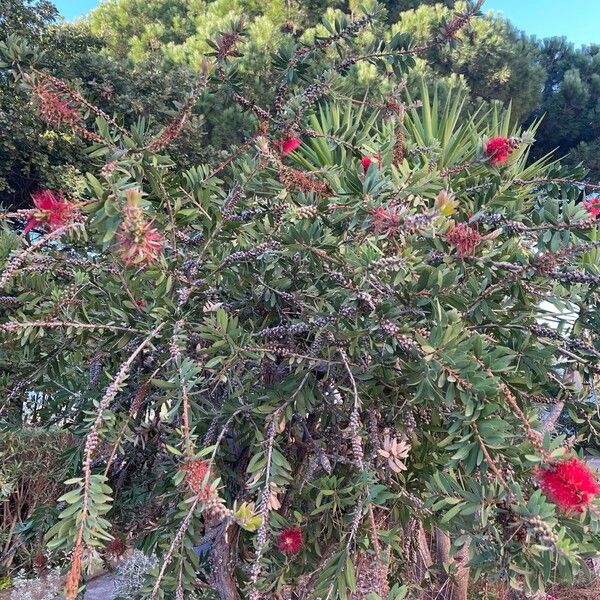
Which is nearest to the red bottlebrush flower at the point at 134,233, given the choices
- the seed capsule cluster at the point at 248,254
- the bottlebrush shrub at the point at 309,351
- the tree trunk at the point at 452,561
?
the bottlebrush shrub at the point at 309,351

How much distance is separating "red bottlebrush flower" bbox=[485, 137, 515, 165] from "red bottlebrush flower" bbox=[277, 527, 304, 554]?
0.78m

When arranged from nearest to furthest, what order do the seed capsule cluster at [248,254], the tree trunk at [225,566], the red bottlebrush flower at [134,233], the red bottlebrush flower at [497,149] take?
1. the red bottlebrush flower at [134,233]
2. the red bottlebrush flower at [497,149]
3. the seed capsule cluster at [248,254]
4. the tree trunk at [225,566]

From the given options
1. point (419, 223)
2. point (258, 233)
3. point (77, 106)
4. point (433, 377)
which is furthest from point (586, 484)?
point (77, 106)

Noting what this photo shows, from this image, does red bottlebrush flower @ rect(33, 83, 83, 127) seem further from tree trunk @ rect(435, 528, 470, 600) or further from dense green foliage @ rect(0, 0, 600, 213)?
tree trunk @ rect(435, 528, 470, 600)

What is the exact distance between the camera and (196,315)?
3.66ft

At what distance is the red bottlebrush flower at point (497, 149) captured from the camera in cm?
89

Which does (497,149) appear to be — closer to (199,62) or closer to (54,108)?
(54,108)

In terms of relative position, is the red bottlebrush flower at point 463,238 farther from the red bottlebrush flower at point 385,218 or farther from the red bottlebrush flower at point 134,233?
the red bottlebrush flower at point 134,233

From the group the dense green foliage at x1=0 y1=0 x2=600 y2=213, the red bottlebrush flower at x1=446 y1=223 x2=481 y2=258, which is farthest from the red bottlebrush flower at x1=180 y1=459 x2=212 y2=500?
the dense green foliage at x1=0 y1=0 x2=600 y2=213

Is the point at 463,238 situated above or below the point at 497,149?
below

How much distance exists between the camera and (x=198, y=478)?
2.37 feet

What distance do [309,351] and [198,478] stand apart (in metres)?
0.36

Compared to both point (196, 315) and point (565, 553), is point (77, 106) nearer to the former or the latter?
point (196, 315)

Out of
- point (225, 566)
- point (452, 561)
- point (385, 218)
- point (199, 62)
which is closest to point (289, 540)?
point (225, 566)
